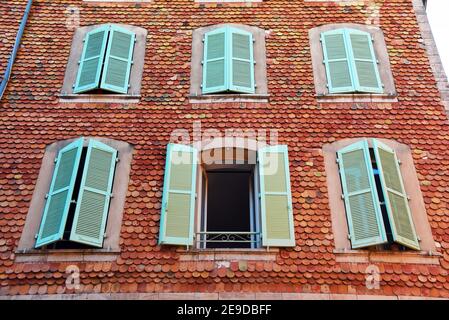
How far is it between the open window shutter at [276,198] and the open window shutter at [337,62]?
192cm

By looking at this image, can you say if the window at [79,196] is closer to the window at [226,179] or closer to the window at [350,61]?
the window at [226,179]

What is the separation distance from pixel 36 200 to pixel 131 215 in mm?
1647

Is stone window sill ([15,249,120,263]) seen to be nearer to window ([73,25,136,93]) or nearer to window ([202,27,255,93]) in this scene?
window ([73,25,136,93])

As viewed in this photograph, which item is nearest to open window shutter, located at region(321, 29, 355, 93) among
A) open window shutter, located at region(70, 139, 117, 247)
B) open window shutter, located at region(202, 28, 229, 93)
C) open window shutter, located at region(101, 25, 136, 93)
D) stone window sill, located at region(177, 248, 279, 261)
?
open window shutter, located at region(202, 28, 229, 93)

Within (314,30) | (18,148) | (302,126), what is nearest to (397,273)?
(302,126)

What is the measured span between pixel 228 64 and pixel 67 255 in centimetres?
476

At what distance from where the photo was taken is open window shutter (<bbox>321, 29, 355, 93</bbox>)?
9734 mm

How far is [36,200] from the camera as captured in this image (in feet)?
27.3

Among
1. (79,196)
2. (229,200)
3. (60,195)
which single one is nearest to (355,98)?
(229,200)

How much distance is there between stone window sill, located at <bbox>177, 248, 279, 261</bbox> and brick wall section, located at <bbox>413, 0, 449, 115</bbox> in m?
4.63

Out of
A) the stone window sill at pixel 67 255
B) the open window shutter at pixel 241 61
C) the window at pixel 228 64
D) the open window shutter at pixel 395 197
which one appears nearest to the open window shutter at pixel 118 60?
the window at pixel 228 64

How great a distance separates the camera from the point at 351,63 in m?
9.95

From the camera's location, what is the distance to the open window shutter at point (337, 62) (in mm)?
9734
